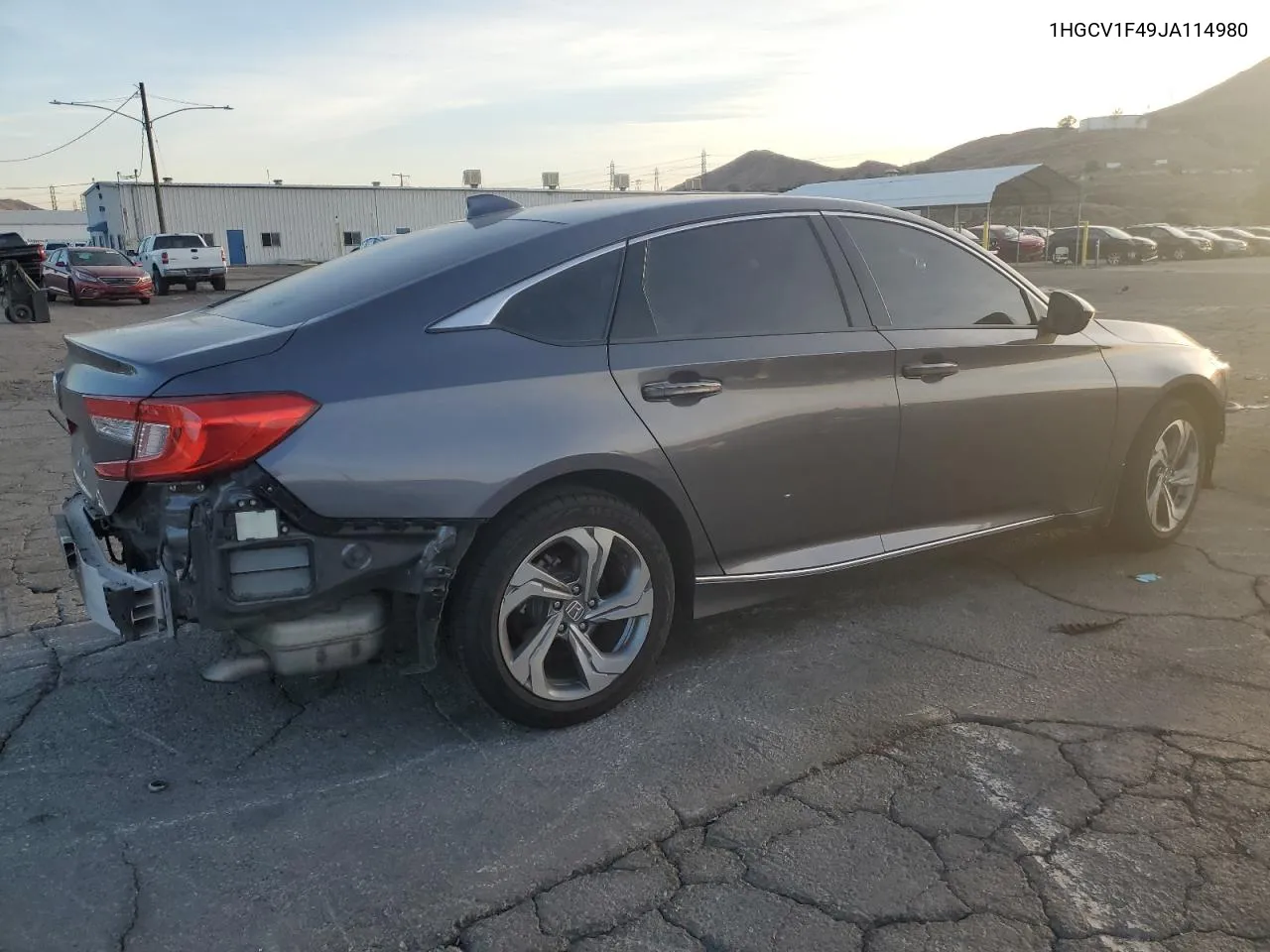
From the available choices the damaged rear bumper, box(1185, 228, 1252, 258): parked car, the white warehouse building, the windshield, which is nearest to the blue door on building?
the white warehouse building

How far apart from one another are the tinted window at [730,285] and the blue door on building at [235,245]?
6051 cm

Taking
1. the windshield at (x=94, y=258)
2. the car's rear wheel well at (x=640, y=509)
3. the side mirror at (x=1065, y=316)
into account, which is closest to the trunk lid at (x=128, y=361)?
the car's rear wheel well at (x=640, y=509)

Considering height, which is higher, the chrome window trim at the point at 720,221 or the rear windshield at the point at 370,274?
the chrome window trim at the point at 720,221

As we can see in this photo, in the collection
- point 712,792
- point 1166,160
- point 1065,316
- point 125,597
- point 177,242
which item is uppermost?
point 1166,160

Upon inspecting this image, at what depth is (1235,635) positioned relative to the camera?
4.16m

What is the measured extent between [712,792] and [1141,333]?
134 inches

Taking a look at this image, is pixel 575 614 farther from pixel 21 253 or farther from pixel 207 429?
pixel 21 253

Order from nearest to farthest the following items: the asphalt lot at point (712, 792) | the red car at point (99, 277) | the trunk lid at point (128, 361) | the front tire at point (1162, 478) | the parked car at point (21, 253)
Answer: the asphalt lot at point (712, 792) < the trunk lid at point (128, 361) < the front tire at point (1162, 478) < the parked car at point (21, 253) < the red car at point (99, 277)

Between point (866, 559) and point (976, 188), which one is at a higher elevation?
point (976, 188)

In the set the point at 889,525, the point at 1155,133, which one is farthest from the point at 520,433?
the point at 1155,133

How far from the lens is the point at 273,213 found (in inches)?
2362

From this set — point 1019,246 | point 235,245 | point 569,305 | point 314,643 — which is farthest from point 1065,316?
point 235,245

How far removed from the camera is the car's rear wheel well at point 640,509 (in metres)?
3.18

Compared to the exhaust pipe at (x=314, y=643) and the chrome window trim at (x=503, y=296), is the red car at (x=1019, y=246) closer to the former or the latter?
the chrome window trim at (x=503, y=296)
